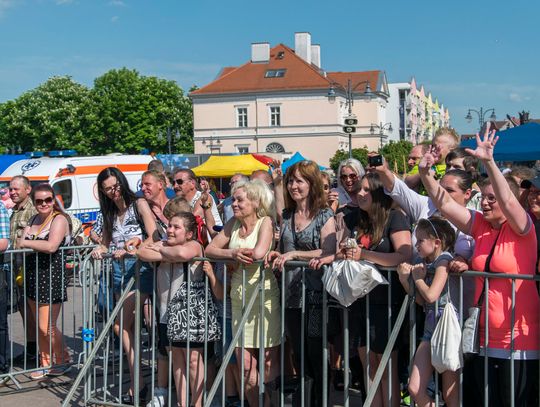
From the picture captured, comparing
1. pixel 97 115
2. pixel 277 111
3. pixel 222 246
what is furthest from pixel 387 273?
pixel 277 111

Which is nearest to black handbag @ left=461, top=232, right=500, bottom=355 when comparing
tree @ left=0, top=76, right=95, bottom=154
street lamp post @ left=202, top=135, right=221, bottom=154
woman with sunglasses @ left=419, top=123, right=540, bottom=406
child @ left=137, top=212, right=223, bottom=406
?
woman with sunglasses @ left=419, top=123, right=540, bottom=406

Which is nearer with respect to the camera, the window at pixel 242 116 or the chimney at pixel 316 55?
the window at pixel 242 116

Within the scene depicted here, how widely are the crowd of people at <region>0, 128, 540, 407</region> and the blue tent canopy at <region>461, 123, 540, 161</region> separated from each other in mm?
4912

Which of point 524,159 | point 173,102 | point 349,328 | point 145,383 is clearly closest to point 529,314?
point 349,328

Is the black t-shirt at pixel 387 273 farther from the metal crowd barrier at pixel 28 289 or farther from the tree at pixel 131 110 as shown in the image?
the tree at pixel 131 110

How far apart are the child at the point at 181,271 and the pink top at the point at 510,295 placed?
7.02 feet

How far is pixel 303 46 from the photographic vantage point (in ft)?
259

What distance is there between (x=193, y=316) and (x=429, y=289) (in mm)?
1930

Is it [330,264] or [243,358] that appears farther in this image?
[243,358]

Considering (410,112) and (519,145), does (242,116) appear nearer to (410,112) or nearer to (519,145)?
(410,112)

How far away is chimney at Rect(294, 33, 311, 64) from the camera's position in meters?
78.6

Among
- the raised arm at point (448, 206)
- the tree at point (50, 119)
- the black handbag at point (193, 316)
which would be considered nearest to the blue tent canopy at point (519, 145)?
the black handbag at point (193, 316)

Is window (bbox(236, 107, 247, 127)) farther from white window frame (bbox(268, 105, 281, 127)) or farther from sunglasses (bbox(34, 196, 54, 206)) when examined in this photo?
sunglasses (bbox(34, 196, 54, 206))

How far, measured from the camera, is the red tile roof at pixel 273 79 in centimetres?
7250
